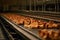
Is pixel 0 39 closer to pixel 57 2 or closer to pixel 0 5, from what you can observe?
pixel 57 2

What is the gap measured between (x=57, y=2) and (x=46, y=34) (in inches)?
168

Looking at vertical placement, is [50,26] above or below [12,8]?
above

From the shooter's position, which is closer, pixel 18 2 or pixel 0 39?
pixel 0 39

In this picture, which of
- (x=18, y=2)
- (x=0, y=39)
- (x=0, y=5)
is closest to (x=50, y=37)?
(x=0, y=39)

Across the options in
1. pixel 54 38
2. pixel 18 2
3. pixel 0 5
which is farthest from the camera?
pixel 0 5

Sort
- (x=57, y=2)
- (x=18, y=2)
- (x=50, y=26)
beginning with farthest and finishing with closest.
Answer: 1. (x=18, y=2)
2. (x=57, y=2)
3. (x=50, y=26)

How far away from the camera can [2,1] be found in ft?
74.5

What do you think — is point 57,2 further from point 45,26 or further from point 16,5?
point 16,5

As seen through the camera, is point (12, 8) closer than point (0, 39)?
No

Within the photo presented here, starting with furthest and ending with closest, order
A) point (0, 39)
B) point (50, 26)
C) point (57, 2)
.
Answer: point (0, 39), point (57, 2), point (50, 26)

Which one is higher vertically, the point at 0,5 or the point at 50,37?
the point at 50,37

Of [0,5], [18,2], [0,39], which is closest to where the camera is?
[0,39]

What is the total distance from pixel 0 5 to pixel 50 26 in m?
19.2

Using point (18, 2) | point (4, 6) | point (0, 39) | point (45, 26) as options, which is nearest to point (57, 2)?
point (45, 26)
